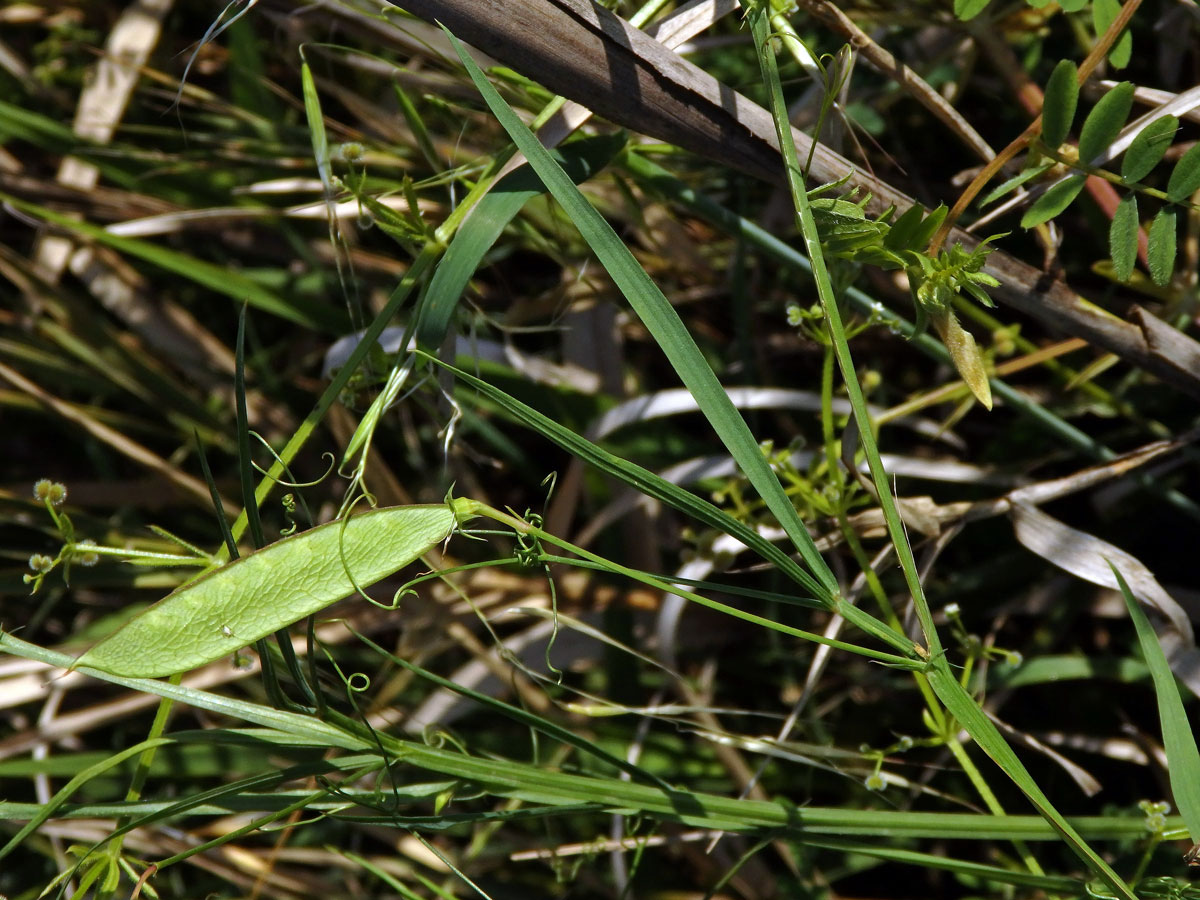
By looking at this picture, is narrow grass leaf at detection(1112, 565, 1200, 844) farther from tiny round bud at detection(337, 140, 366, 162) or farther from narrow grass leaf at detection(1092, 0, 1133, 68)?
tiny round bud at detection(337, 140, 366, 162)

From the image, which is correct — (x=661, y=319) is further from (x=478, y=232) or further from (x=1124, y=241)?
(x=1124, y=241)

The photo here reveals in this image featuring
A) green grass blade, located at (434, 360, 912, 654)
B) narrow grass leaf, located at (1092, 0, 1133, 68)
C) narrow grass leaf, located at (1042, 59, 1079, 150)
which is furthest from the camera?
narrow grass leaf, located at (1092, 0, 1133, 68)

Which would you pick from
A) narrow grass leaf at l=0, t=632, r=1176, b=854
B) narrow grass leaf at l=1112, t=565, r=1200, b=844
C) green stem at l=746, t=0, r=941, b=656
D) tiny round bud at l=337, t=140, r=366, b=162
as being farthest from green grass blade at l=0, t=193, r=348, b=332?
narrow grass leaf at l=1112, t=565, r=1200, b=844

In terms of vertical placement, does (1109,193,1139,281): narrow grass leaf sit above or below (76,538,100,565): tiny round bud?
above

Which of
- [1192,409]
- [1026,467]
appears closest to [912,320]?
[1026,467]

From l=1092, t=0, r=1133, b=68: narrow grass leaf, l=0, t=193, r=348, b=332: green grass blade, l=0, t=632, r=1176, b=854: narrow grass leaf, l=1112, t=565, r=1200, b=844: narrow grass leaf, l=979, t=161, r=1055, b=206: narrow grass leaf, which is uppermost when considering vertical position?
l=1092, t=0, r=1133, b=68: narrow grass leaf

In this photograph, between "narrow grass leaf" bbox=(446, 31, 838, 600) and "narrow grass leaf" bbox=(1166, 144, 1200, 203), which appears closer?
"narrow grass leaf" bbox=(446, 31, 838, 600)

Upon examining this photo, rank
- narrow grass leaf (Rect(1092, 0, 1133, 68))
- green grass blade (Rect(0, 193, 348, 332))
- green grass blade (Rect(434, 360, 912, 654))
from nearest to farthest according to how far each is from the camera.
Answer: green grass blade (Rect(434, 360, 912, 654))
narrow grass leaf (Rect(1092, 0, 1133, 68))
green grass blade (Rect(0, 193, 348, 332))
